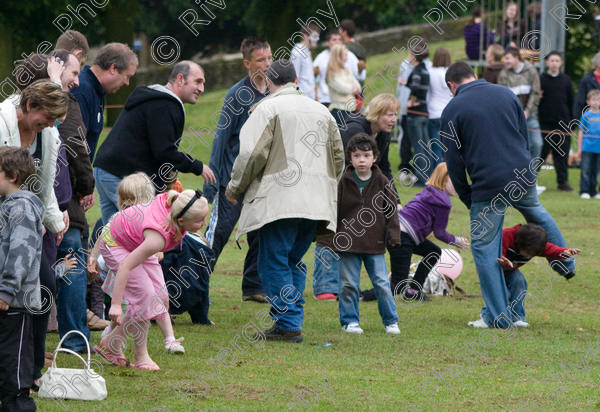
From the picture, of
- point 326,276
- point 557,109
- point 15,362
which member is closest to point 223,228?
point 326,276

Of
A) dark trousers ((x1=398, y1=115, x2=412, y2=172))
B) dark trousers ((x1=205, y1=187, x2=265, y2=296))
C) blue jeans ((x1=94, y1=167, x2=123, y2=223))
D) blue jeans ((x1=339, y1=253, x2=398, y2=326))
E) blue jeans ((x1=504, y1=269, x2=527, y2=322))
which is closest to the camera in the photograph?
blue jeans ((x1=94, y1=167, x2=123, y2=223))

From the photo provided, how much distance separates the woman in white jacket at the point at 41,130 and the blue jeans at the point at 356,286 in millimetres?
2623

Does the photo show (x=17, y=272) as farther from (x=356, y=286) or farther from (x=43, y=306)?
(x=356, y=286)

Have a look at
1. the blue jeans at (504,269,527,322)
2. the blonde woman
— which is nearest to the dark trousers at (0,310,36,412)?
the blue jeans at (504,269,527,322)

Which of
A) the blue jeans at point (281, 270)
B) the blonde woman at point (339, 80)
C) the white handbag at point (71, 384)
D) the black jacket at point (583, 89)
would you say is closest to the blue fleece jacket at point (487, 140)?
the blue jeans at point (281, 270)

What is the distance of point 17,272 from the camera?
537cm

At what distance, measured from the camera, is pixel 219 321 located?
342 inches

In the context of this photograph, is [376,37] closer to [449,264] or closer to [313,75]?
[313,75]

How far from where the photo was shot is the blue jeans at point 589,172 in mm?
16688

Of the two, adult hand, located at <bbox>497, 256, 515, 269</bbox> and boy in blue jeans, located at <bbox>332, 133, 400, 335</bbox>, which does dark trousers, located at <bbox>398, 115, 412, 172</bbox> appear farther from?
boy in blue jeans, located at <bbox>332, 133, 400, 335</bbox>

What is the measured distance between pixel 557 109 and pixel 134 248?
12854mm

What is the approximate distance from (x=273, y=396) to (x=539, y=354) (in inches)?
91.8

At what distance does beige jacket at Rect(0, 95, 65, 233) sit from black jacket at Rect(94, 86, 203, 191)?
159 centimetres

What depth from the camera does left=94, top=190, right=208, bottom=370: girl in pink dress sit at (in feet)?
21.1
